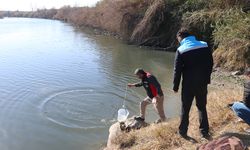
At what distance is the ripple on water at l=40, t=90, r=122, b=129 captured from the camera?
12.8 m

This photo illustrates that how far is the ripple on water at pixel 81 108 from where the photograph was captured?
42.0ft

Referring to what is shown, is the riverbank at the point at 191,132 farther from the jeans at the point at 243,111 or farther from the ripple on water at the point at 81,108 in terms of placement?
the ripple on water at the point at 81,108

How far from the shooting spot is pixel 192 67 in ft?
23.5

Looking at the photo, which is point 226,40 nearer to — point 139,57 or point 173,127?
point 139,57

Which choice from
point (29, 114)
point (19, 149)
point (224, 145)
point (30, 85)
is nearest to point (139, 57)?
point (30, 85)

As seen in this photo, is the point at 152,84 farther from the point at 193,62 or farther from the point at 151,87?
the point at 193,62

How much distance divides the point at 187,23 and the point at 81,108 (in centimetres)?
1669

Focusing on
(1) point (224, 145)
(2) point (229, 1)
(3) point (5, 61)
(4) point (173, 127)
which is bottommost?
(3) point (5, 61)

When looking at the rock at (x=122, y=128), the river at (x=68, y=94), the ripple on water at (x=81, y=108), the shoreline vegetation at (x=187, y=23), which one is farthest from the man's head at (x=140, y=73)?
the shoreline vegetation at (x=187, y=23)

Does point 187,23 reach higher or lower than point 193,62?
lower

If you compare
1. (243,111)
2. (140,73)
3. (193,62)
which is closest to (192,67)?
(193,62)

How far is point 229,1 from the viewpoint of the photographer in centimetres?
2450

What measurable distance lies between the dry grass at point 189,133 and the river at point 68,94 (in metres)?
2.16

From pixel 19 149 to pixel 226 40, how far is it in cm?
1268
